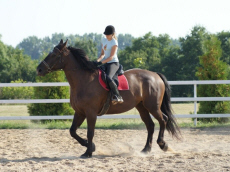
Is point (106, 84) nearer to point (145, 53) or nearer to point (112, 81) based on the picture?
point (112, 81)

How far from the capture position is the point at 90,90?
6.67 m

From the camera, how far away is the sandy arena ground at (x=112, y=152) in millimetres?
5629

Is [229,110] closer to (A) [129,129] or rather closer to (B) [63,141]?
(A) [129,129]

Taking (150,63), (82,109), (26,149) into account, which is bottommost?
(26,149)

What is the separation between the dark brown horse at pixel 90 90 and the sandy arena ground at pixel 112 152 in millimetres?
502

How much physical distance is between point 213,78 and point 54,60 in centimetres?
707

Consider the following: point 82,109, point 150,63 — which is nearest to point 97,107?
point 82,109

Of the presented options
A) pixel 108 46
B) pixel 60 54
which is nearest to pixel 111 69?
pixel 108 46

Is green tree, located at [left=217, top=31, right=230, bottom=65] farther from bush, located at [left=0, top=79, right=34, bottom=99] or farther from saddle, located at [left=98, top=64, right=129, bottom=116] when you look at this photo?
saddle, located at [left=98, top=64, right=129, bottom=116]

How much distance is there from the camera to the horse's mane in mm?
6805

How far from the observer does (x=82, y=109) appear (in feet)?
21.9

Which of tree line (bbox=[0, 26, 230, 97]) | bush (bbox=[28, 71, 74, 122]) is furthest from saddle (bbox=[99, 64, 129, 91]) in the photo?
tree line (bbox=[0, 26, 230, 97])

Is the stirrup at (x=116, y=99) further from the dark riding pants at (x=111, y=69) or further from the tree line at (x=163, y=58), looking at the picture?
the tree line at (x=163, y=58)

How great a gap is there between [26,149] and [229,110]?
22.7 feet
